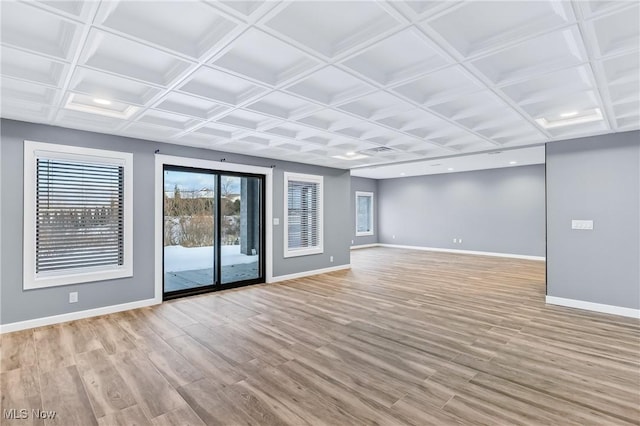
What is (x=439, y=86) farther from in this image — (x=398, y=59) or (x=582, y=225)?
(x=582, y=225)

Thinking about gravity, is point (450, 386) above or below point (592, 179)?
below

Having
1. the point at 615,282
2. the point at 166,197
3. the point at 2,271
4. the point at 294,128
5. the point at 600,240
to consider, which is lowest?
the point at 615,282

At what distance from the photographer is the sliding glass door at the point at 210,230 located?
5.15 meters

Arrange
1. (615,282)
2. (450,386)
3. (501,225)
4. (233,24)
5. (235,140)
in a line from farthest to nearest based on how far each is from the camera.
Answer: (501,225)
(235,140)
(615,282)
(450,386)
(233,24)

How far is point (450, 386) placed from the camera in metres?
2.50

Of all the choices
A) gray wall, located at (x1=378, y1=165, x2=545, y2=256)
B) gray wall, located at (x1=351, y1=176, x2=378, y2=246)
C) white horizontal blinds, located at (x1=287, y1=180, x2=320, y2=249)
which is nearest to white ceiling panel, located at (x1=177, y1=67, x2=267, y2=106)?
white horizontal blinds, located at (x1=287, y1=180, x2=320, y2=249)

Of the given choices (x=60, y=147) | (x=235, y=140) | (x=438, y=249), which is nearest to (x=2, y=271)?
(x=60, y=147)

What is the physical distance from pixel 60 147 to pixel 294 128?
2.99 m

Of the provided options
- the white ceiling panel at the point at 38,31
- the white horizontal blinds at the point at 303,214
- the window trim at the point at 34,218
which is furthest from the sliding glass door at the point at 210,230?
the white ceiling panel at the point at 38,31

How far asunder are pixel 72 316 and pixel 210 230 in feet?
7.17

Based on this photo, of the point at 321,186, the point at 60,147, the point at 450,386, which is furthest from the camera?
the point at 321,186

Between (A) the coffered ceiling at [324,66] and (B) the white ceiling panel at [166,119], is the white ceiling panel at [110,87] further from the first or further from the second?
(B) the white ceiling panel at [166,119]

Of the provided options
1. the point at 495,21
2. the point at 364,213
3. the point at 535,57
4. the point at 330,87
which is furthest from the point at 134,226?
the point at 364,213

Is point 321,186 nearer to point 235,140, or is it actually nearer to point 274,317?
point 235,140
